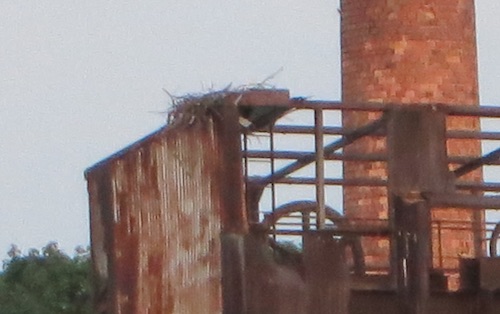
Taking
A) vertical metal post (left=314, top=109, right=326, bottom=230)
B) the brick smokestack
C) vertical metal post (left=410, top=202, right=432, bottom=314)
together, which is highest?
the brick smokestack

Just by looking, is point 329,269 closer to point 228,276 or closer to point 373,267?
point 228,276

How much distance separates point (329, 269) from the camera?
38.7ft

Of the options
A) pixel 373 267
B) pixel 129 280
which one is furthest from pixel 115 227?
pixel 373 267

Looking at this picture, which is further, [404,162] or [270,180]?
[270,180]

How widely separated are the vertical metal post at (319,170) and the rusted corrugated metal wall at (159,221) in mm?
622

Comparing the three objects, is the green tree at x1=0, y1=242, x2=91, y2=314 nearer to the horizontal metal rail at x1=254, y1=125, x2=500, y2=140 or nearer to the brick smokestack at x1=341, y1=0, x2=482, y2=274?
the brick smokestack at x1=341, y1=0, x2=482, y2=274

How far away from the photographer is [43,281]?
3422cm

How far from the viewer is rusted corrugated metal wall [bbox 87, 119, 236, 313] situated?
1230 centimetres

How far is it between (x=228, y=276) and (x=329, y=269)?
569mm

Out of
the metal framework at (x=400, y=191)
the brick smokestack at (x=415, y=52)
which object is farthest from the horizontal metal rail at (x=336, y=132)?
the brick smokestack at (x=415, y=52)

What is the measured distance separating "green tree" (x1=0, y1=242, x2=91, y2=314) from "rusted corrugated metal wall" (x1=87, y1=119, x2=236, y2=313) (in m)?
19.4

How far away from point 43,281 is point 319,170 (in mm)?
22695

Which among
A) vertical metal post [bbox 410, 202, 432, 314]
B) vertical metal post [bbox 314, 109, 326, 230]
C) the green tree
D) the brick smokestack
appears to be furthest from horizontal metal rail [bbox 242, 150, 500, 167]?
the green tree

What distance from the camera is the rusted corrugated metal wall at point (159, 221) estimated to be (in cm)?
1230
